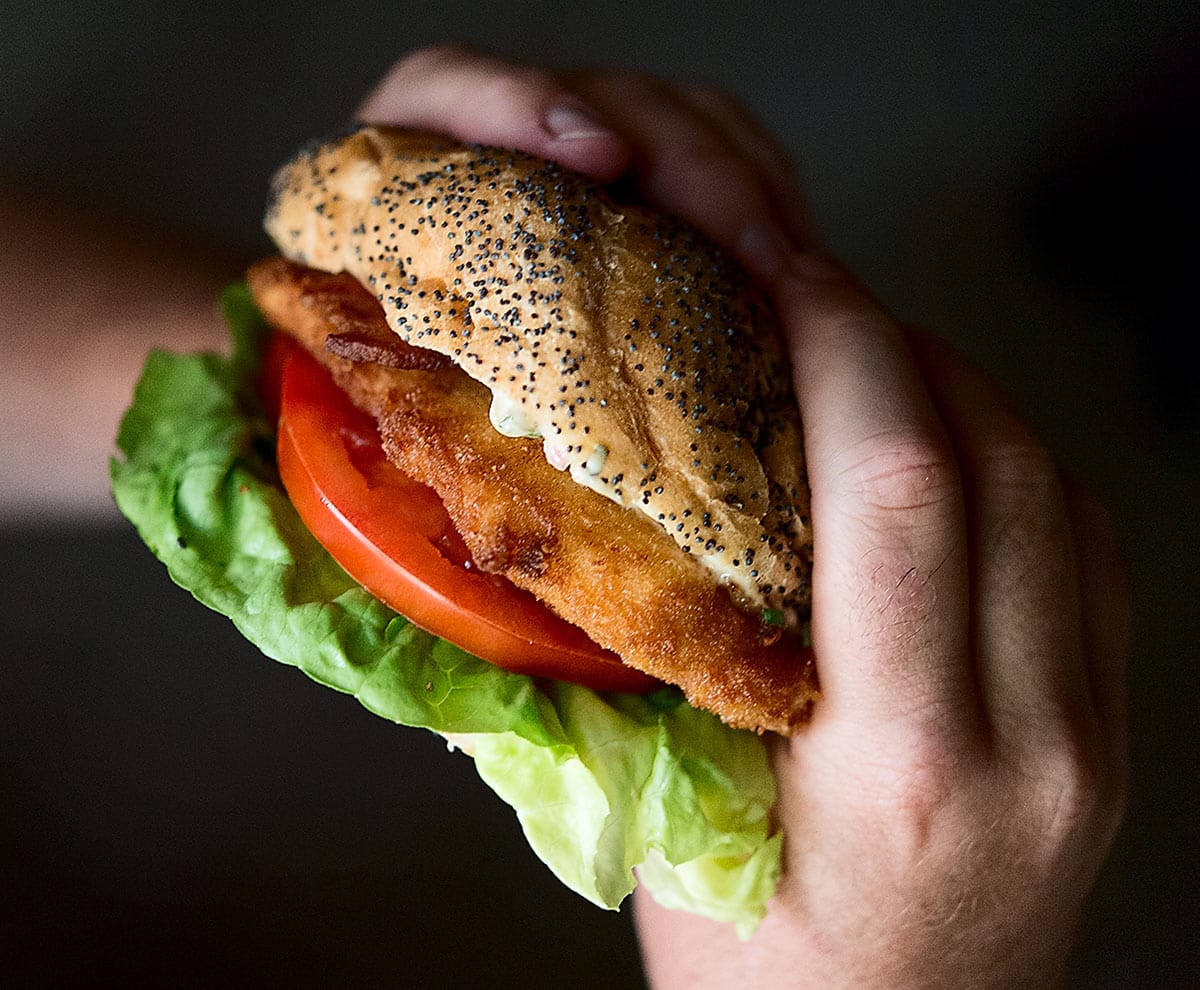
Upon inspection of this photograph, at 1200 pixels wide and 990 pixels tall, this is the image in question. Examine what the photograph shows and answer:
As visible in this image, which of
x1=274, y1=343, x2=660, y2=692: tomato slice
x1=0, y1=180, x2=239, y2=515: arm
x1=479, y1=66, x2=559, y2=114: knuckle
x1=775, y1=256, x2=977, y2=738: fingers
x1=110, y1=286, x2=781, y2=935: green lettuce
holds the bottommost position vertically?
x1=0, y1=180, x2=239, y2=515: arm

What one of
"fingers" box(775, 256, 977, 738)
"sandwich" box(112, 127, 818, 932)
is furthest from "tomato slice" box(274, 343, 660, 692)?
"fingers" box(775, 256, 977, 738)

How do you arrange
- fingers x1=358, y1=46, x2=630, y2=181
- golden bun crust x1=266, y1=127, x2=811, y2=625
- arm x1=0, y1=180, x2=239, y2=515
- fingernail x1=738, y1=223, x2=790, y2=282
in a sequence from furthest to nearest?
arm x1=0, y1=180, x2=239, y2=515
fingernail x1=738, y1=223, x2=790, y2=282
fingers x1=358, y1=46, x2=630, y2=181
golden bun crust x1=266, y1=127, x2=811, y2=625

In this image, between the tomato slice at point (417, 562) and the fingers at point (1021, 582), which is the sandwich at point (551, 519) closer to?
the tomato slice at point (417, 562)

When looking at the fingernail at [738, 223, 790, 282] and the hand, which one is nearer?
the hand

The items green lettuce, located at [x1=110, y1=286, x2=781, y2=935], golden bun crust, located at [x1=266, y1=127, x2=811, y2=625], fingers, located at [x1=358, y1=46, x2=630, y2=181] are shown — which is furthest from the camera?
fingers, located at [x1=358, y1=46, x2=630, y2=181]

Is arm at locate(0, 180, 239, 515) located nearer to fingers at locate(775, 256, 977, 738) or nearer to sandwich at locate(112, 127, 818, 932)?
sandwich at locate(112, 127, 818, 932)

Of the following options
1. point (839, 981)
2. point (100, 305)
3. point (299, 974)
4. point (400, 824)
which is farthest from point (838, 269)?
point (299, 974)

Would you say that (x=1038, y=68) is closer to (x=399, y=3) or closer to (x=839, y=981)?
(x=399, y=3)
